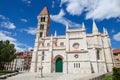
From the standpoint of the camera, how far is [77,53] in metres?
33.8

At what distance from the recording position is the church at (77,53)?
109ft

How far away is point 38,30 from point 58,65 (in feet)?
57.9

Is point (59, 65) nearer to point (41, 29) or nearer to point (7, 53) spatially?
point (7, 53)

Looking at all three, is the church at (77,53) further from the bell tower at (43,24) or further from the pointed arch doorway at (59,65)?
the bell tower at (43,24)

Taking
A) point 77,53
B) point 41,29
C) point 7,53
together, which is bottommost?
point 77,53

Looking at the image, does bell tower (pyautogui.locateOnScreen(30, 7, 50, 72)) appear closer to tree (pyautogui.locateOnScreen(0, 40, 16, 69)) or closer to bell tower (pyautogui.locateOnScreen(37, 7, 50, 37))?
bell tower (pyautogui.locateOnScreen(37, 7, 50, 37))

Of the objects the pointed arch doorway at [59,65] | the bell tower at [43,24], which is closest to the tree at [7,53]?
the bell tower at [43,24]

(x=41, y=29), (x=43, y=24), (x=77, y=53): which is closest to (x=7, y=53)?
(x=41, y=29)

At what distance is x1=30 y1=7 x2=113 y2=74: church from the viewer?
33125 mm

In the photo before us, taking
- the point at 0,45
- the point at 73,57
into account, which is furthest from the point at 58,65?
the point at 0,45

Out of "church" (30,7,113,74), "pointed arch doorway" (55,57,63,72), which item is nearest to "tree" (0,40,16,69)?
"church" (30,7,113,74)

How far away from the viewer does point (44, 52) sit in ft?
128

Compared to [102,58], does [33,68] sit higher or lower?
lower

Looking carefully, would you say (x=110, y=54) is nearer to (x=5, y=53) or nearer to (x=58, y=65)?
(x=58, y=65)
